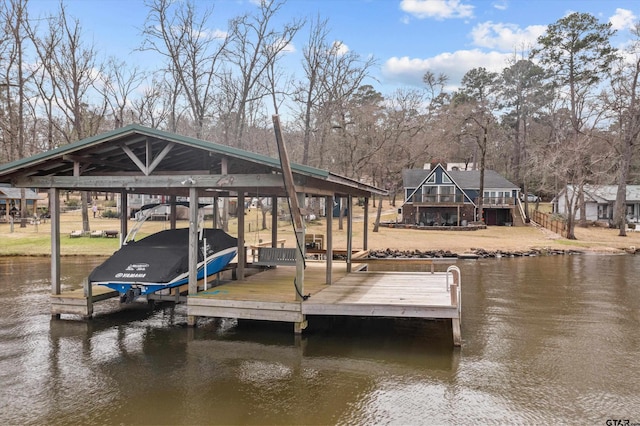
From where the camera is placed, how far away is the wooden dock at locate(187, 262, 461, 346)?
29.0ft

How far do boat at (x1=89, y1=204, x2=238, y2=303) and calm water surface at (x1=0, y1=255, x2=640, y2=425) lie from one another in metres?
0.99

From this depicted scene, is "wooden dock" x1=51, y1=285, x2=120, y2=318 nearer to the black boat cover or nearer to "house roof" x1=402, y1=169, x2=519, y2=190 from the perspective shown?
the black boat cover

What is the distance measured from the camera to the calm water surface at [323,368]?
6129mm

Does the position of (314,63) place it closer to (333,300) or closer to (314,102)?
(314,102)

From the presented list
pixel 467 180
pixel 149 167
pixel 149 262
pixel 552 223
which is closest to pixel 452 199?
pixel 467 180

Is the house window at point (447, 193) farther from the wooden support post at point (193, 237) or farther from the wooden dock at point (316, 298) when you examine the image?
the wooden support post at point (193, 237)

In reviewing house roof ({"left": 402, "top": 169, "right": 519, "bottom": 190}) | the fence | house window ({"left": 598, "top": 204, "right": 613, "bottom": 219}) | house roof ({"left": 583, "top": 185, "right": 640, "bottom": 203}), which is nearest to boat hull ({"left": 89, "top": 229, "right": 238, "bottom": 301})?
the fence

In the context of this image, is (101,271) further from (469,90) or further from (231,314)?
(469,90)

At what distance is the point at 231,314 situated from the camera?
9391 millimetres

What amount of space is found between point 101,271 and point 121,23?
2641 cm

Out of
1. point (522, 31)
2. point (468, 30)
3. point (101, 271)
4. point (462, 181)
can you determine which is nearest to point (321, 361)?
point (101, 271)

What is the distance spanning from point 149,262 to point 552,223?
119 feet

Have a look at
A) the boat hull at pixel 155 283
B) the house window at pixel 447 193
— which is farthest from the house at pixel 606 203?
the boat hull at pixel 155 283

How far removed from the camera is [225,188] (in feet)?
34.4
